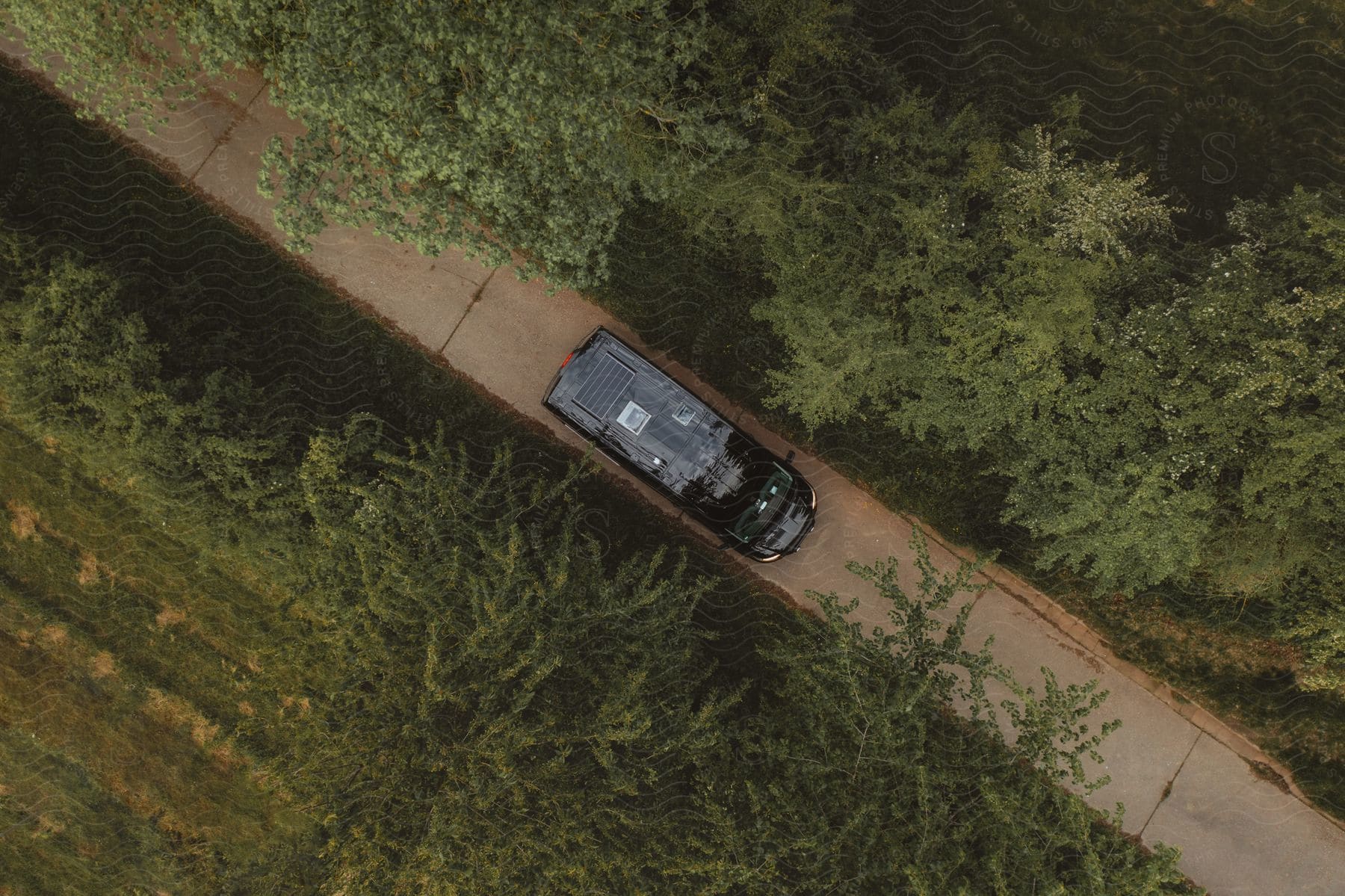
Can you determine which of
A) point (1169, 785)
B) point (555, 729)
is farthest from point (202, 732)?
point (1169, 785)

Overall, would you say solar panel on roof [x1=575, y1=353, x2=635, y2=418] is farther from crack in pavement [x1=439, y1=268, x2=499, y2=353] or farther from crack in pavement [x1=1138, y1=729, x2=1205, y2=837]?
crack in pavement [x1=1138, y1=729, x2=1205, y2=837]

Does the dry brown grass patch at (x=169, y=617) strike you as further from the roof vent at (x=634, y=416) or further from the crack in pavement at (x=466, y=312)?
the roof vent at (x=634, y=416)

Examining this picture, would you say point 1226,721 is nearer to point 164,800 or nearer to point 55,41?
point 164,800

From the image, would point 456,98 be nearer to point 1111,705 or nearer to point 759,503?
point 759,503

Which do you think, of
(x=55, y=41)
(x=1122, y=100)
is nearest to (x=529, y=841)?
(x=55, y=41)

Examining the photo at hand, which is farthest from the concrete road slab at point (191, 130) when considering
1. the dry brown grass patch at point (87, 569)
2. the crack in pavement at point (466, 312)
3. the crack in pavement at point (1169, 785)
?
the crack in pavement at point (1169, 785)
